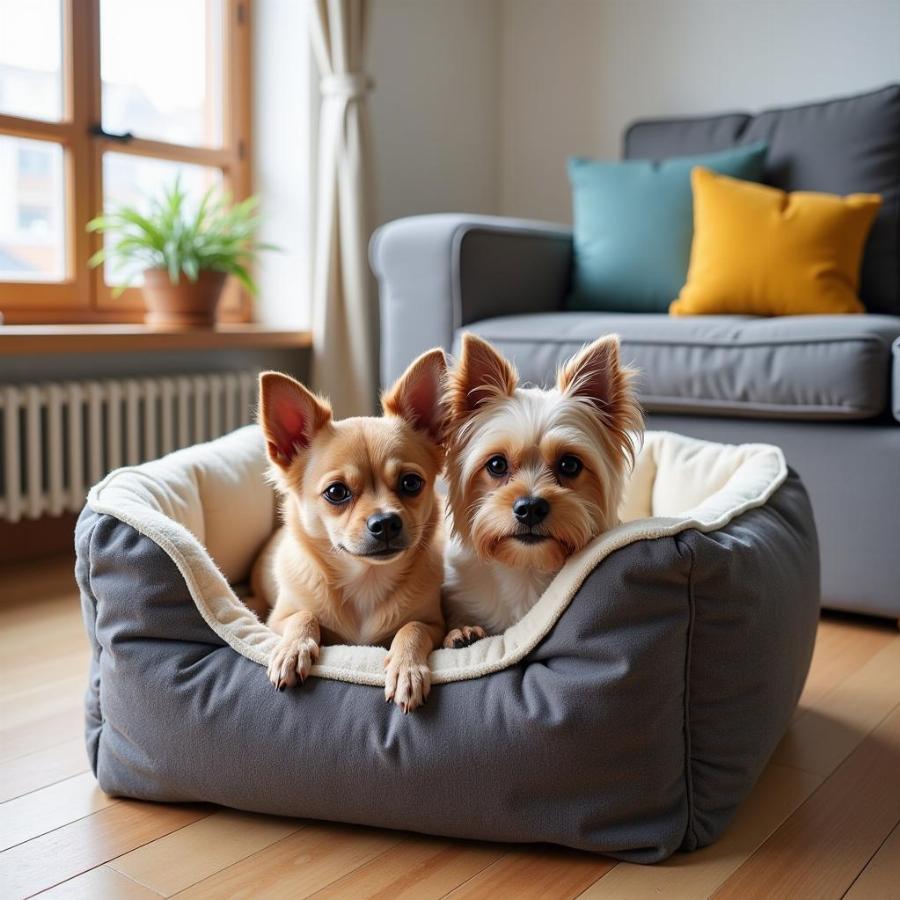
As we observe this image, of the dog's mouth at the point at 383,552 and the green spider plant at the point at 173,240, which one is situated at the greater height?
the green spider plant at the point at 173,240

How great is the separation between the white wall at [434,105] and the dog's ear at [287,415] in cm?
233

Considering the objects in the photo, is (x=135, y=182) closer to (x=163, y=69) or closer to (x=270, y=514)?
(x=163, y=69)

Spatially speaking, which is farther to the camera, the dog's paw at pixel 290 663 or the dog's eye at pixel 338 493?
the dog's eye at pixel 338 493

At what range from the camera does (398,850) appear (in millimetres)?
1451

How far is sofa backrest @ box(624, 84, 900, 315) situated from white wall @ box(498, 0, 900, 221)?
488mm

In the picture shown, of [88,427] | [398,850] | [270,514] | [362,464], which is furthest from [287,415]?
[88,427]

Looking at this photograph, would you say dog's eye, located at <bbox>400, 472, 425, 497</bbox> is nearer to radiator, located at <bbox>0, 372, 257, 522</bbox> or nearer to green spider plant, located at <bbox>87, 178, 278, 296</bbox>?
radiator, located at <bbox>0, 372, 257, 522</bbox>

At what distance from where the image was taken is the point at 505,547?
5.15 ft

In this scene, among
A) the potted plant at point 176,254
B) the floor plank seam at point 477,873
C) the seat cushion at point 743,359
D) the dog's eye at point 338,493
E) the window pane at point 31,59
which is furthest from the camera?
the potted plant at point 176,254

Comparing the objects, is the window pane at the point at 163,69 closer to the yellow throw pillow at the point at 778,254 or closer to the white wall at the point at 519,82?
the white wall at the point at 519,82

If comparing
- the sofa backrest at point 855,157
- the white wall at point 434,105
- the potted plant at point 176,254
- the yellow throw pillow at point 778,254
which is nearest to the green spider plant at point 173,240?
the potted plant at point 176,254

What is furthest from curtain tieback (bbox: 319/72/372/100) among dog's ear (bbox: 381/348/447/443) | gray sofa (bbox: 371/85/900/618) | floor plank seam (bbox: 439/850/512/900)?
floor plank seam (bbox: 439/850/512/900)

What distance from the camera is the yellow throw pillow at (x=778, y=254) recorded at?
9.70 feet

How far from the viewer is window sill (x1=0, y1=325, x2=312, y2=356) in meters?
2.87
